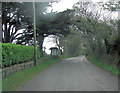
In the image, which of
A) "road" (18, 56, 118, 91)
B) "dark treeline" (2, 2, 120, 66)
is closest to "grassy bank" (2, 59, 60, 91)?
"road" (18, 56, 118, 91)

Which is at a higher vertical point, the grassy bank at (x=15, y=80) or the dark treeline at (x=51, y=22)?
the dark treeline at (x=51, y=22)

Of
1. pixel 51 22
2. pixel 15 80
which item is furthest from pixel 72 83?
pixel 51 22

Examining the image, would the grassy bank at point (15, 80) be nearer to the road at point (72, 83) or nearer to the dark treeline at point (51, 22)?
the road at point (72, 83)

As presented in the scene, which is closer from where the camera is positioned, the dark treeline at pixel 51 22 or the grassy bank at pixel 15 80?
the grassy bank at pixel 15 80

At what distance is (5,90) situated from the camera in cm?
678

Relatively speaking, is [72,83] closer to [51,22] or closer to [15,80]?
[15,80]

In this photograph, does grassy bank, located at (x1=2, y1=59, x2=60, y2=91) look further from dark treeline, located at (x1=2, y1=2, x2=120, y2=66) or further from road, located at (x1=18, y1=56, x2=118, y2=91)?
dark treeline, located at (x1=2, y1=2, x2=120, y2=66)

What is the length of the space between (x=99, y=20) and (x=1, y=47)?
57.2ft

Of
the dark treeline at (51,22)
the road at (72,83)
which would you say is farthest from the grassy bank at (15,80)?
the dark treeline at (51,22)

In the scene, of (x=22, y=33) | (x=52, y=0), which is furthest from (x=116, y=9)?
(x=22, y=33)

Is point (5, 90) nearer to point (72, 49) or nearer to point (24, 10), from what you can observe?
point (24, 10)

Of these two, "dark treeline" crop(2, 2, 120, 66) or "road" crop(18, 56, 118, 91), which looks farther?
"dark treeline" crop(2, 2, 120, 66)

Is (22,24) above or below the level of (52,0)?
below

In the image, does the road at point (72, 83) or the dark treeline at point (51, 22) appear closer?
the road at point (72, 83)
